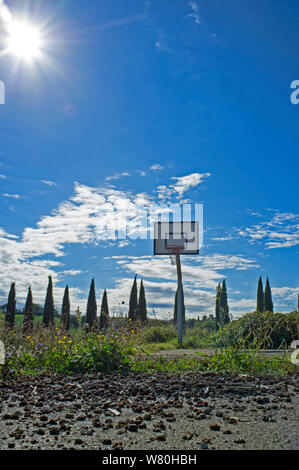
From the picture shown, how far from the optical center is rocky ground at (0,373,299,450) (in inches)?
108

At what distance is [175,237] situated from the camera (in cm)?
1647

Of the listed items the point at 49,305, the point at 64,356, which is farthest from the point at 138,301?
the point at 64,356

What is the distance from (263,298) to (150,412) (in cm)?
2913

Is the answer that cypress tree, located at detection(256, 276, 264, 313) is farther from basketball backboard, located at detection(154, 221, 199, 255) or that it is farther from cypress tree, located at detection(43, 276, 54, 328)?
basketball backboard, located at detection(154, 221, 199, 255)

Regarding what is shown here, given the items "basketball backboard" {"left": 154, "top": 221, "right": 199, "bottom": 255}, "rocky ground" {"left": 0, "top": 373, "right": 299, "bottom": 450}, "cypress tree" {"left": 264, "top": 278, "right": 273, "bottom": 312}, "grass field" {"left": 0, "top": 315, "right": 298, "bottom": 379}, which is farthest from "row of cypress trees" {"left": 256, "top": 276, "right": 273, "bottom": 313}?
"rocky ground" {"left": 0, "top": 373, "right": 299, "bottom": 450}

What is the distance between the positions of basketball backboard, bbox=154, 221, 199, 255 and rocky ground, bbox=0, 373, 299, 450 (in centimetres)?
1103

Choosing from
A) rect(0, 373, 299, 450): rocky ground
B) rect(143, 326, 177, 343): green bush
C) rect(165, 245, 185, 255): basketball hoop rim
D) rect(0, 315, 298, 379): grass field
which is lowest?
rect(143, 326, 177, 343): green bush

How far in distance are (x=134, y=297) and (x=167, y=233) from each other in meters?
14.6

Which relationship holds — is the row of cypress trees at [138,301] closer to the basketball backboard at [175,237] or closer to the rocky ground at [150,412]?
the basketball backboard at [175,237]

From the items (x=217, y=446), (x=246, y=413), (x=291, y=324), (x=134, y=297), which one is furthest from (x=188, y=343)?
(x=134, y=297)

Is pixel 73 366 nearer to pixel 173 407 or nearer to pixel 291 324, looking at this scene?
pixel 173 407

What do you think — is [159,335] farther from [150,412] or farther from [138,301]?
[138,301]

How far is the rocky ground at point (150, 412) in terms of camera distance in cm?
274

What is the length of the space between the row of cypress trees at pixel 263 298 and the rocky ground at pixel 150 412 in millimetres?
25899
